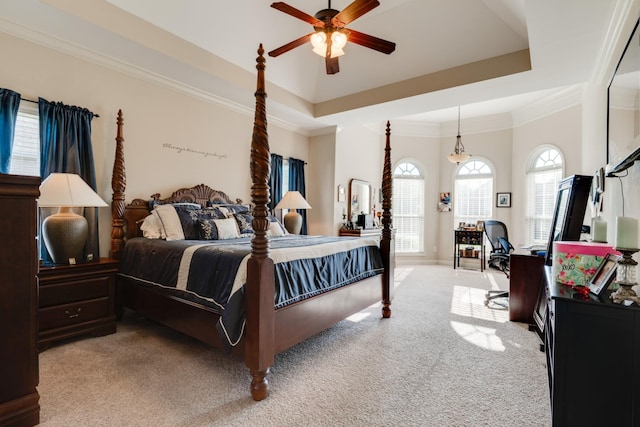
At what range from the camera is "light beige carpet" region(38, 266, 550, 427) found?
1.74m

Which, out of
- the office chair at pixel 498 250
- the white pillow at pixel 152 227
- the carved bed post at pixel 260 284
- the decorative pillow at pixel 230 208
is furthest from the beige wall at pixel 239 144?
the carved bed post at pixel 260 284

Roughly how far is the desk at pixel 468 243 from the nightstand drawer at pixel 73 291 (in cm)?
613

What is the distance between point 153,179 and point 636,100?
428 centimetres

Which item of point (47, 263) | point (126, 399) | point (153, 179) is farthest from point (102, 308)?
point (153, 179)

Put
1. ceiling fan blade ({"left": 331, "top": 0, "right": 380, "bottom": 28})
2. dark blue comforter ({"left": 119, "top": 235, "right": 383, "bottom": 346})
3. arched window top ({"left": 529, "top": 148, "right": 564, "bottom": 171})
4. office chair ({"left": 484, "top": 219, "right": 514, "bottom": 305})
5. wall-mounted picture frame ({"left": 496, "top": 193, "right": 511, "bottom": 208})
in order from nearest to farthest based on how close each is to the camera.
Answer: dark blue comforter ({"left": 119, "top": 235, "right": 383, "bottom": 346}), ceiling fan blade ({"left": 331, "top": 0, "right": 380, "bottom": 28}), office chair ({"left": 484, "top": 219, "right": 514, "bottom": 305}), arched window top ({"left": 529, "top": 148, "right": 564, "bottom": 171}), wall-mounted picture frame ({"left": 496, "top": 193, "right": 511, "bottom": 208})

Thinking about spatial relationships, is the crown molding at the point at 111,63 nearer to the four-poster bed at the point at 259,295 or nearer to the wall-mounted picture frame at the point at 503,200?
the four-poster bed at the point at 259,295

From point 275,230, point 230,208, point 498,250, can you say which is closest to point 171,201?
point 230,208

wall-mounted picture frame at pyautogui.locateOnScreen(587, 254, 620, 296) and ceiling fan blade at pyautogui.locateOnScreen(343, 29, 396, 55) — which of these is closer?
wall-mounted picture frame at pyautogui.locateOnScreen(587, 254, 620, 296)

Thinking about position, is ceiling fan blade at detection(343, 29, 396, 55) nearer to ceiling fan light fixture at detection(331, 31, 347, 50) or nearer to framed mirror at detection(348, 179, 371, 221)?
ceiling fan light fixture at detection(331, 31, 347, 50)

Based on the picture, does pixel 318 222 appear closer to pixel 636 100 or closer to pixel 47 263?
pixel 47 263

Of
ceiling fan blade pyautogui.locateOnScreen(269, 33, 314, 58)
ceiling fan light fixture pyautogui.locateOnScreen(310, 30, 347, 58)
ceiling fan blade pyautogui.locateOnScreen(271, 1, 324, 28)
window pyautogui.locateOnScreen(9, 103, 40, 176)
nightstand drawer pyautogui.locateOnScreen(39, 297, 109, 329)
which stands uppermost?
ceiling fan blade pyautogui.locateOnScreen(271, 1, 324, 28)

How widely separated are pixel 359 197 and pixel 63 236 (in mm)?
4848

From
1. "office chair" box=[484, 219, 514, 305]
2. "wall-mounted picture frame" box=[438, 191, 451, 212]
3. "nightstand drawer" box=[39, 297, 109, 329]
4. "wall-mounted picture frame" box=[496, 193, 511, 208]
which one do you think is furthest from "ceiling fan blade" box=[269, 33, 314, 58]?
"wall-mounted picture frame" box=[496, 193, 511, 208]

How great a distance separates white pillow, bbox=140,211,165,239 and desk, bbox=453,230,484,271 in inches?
224
